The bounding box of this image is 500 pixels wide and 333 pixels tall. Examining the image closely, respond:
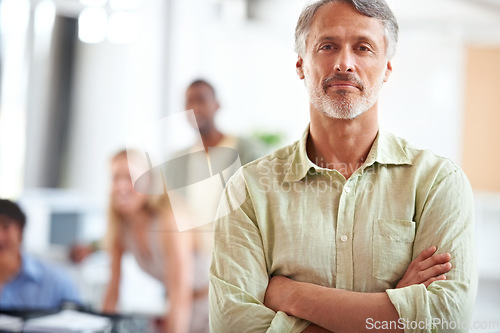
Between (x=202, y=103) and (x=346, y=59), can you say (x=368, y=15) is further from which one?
(x=202, y=103)

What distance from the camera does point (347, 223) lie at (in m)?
0.83

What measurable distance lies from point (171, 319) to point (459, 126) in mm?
1074

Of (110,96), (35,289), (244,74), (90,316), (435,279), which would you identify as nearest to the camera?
(435,279)

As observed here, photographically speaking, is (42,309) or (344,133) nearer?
(344,133)

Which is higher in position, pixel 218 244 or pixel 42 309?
pixel 218 244

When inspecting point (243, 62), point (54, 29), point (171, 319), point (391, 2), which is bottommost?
point (171, 319)

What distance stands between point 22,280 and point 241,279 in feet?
3.98

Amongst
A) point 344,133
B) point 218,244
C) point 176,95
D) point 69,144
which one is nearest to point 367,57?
point 344,133

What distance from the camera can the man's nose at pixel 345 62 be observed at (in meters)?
0.77

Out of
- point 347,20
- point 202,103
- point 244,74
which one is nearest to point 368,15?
point 347,20

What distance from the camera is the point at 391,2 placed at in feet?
3.11

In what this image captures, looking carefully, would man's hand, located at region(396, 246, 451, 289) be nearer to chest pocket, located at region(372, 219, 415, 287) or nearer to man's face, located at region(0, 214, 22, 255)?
chest pocket, located at region(372, 219, 415, 287)

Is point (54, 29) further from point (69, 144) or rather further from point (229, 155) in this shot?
point (229, 155)

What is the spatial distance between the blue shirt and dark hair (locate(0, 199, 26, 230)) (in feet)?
0.42
